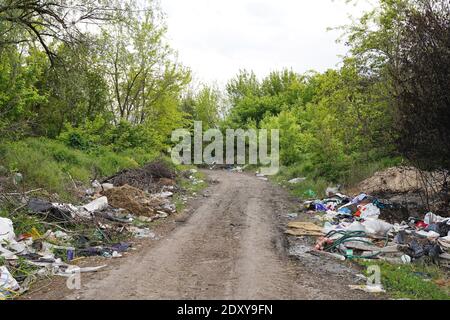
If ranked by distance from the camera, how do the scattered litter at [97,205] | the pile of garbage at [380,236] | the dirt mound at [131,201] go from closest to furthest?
1. the pile of garbage at [380,236]
2. the scattered litter at [97,205]
3. the dirt mound at [131,201]

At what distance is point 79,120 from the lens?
62.3ft

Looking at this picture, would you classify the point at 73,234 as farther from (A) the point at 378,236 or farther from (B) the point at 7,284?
(A) the point at 378,236

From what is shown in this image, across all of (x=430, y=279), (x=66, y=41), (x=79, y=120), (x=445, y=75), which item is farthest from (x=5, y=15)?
(x=430, y=279)

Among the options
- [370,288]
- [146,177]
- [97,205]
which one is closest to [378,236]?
[370,288]

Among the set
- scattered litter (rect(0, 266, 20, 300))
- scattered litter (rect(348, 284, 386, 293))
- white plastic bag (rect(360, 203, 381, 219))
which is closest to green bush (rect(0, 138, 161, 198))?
scattered litter (rect(0, 266, 20, 300))

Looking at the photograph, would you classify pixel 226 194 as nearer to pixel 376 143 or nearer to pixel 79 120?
pixel 376 143

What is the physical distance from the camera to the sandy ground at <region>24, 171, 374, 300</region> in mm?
5258

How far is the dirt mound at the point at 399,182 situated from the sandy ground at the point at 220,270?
386 centimetres

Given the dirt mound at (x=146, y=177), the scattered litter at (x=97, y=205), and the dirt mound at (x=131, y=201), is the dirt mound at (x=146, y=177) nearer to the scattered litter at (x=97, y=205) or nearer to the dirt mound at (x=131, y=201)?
the dirt mound at (x=131, y=201)

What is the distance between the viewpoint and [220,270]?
6.27 m

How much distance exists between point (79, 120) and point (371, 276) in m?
16.3

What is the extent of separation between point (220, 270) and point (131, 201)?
5.32 meters

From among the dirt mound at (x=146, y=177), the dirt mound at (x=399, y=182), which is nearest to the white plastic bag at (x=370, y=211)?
the dirt mound at (x=399, y=182)

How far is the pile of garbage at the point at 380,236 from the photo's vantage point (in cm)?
696
